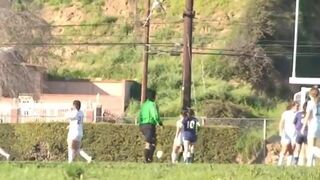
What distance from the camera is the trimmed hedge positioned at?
30422 mm

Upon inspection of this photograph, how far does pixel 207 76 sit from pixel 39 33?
16.2m

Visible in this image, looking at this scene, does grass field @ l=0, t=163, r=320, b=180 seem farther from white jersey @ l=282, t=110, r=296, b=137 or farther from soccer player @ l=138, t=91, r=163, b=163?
soccer player @ l=138, t=91, r=163, b=163

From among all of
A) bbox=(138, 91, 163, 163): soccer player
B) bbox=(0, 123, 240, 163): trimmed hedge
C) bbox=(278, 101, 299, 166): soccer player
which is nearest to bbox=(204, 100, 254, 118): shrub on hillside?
bbox=(0, 123, 240, 163): trimmed hedge

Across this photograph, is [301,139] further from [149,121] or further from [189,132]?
[189,132]

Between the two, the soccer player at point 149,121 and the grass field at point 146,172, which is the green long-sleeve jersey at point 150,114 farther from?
the grass field at point 146,172

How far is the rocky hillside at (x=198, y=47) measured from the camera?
61.7m

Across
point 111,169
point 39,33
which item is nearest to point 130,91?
point 39,33

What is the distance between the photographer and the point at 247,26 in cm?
6462

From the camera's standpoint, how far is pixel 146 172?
44.8ft

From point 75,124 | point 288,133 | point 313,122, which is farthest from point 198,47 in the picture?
point 313,122

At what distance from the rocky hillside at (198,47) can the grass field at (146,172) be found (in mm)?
38699

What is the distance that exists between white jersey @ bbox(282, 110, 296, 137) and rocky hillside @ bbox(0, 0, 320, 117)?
32700mm

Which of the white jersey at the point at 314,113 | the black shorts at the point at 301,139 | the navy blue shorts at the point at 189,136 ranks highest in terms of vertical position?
the white jersey at the point at 314,113

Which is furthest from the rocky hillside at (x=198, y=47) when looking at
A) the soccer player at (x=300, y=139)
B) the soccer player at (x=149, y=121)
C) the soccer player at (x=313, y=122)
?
the soccer player at (x=313, y=122)
